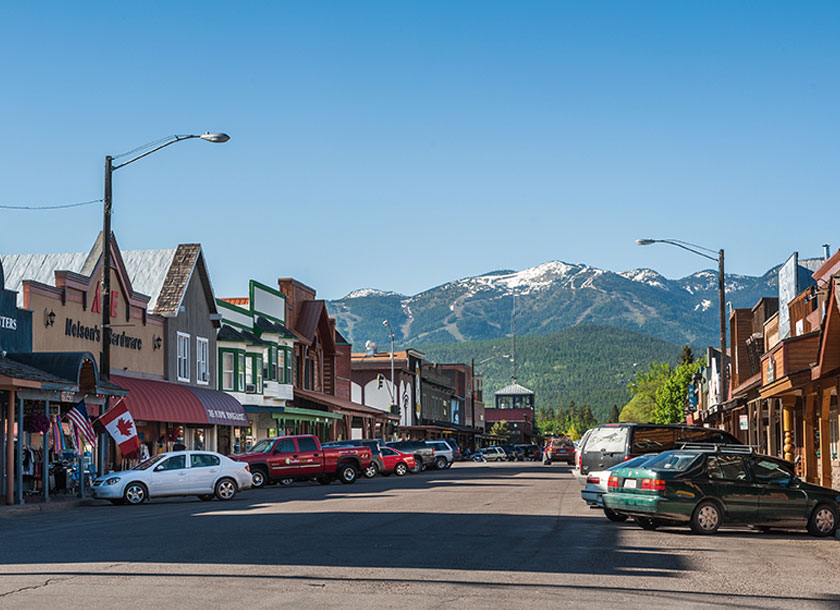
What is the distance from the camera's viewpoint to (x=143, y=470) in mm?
28531

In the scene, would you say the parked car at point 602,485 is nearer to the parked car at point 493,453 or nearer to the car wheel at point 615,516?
the car wheel at point 615,516

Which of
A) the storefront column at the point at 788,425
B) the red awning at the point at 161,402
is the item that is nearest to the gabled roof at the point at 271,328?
the red awning at the point at 161,402

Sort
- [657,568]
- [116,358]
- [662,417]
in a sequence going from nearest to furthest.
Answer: [657,568] → [116,358] → [662,417]

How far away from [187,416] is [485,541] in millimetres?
26266

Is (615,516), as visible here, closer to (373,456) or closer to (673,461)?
(673,461)

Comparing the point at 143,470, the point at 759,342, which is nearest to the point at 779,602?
the point at 143,470

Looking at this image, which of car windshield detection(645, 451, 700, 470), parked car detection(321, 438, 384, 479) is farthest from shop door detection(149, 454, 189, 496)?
parked car detection(321, 438, 384, 479)

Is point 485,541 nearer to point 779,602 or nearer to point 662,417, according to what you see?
point 779,602

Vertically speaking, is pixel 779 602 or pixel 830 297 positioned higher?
pixel 830 297

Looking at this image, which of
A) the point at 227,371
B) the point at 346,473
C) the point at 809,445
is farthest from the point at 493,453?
the point at 809,445

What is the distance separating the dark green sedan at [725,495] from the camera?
18578mm

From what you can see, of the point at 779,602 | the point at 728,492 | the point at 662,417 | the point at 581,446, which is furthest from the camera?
the point at 662,417

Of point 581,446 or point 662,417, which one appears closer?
point 581,446

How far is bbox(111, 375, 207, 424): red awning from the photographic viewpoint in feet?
122
